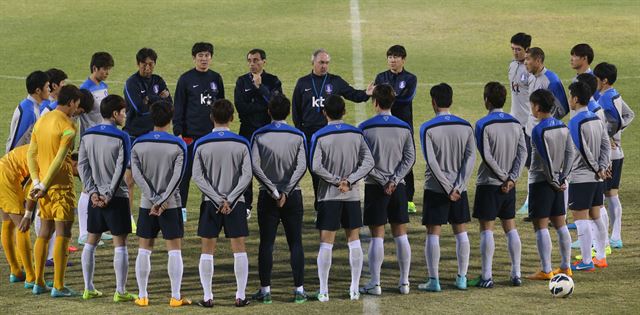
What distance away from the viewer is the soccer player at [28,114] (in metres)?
14.3

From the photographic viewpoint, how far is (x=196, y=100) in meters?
16.1

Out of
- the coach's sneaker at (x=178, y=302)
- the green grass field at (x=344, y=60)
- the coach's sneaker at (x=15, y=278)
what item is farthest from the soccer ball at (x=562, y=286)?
the coach's sneaker at (x=15, y=278)

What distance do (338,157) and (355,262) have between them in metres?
1.10

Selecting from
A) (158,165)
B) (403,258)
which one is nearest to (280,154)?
(158,165)

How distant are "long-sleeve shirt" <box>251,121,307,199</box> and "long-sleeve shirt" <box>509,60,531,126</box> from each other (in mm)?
5181

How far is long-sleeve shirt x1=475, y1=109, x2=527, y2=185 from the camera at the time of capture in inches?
536

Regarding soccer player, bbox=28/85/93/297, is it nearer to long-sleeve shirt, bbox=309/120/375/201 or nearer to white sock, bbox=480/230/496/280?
long-sleeve shirt, bbox=309/120/375/201

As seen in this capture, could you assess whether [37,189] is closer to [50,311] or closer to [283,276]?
[50,311]

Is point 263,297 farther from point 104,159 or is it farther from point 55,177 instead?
point 55,177

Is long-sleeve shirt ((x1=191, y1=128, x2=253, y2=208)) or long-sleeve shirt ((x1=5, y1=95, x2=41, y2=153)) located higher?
long-sleeve shirt ((x1=5, y1=95, x2=41, y2=153))

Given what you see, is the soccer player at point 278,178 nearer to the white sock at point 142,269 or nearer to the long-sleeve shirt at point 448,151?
the white sock at point 142,269

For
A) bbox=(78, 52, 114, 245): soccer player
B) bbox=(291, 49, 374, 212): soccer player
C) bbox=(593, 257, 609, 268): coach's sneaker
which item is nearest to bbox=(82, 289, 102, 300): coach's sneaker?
bbox=(78, 52, 114, 245): soccer player

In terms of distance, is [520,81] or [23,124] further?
[520,81]

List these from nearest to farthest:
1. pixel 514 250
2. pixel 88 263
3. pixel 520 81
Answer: pixel 88 263 < pixel 514 250 < pixel 520 81
